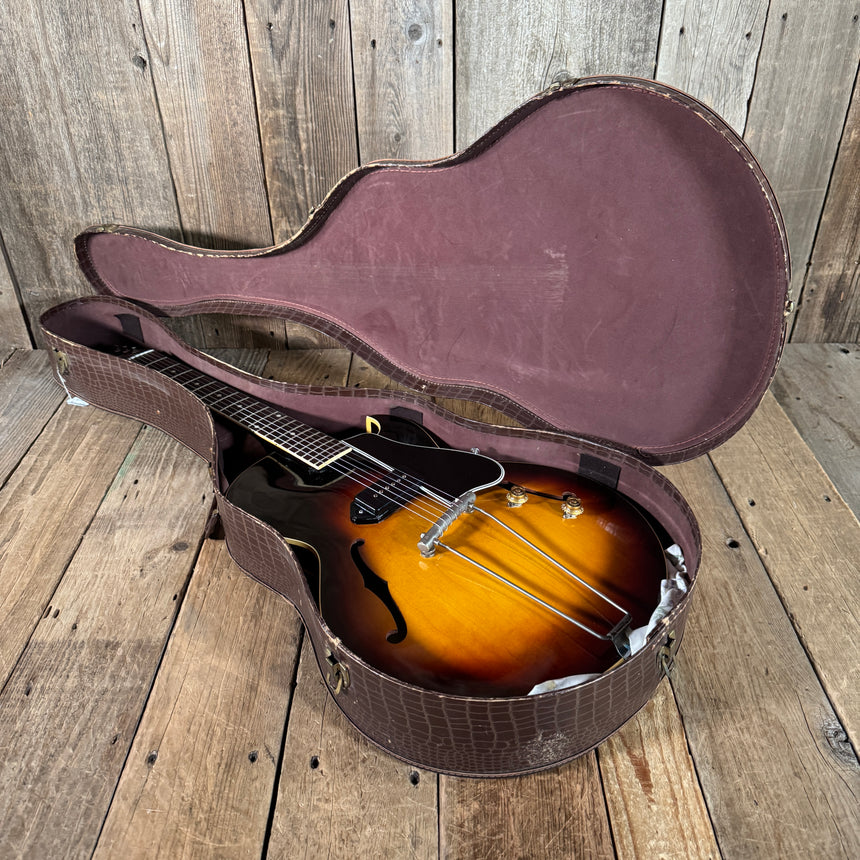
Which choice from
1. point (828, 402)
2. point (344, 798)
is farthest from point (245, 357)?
point (828, 402)

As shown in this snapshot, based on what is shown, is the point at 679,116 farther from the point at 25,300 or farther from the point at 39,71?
the point at 25,300

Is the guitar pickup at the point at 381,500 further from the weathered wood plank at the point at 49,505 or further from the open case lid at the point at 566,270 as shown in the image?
the weathered wood plank at the point at 49,505

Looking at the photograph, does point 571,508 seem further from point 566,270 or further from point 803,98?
point 803,98

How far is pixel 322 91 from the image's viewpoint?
134 centimetres

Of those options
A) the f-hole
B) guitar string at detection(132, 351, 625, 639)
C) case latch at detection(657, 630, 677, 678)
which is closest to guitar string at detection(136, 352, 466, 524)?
guitar string at detection(132, 351, 625, 639)

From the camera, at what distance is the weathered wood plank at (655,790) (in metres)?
0.75

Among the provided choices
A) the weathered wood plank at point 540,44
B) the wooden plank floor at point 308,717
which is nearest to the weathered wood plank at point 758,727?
the wooden plank floor at point 308,717

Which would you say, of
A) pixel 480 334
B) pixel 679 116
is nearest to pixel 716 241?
pixel 679 116

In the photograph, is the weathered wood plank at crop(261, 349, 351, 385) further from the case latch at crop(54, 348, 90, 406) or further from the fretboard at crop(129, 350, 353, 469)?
the case latch at crop(54, 348, 90, 406)

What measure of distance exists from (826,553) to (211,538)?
102 cm

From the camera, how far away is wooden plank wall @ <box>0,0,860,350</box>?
4.12ft

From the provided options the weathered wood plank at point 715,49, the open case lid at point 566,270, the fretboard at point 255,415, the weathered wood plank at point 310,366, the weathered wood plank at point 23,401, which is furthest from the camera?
the weathered wood plank at point 310,366

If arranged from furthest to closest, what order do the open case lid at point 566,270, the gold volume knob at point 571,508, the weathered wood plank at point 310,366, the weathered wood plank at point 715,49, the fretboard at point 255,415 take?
the weathered wood plank at point 310,366 < the weathered wood plank at point 715,49 < the fretboard at point 255,415 < the gold volume knob at point 571,508 < the open case lid at point 566,270

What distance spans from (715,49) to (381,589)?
1181 millimetres
